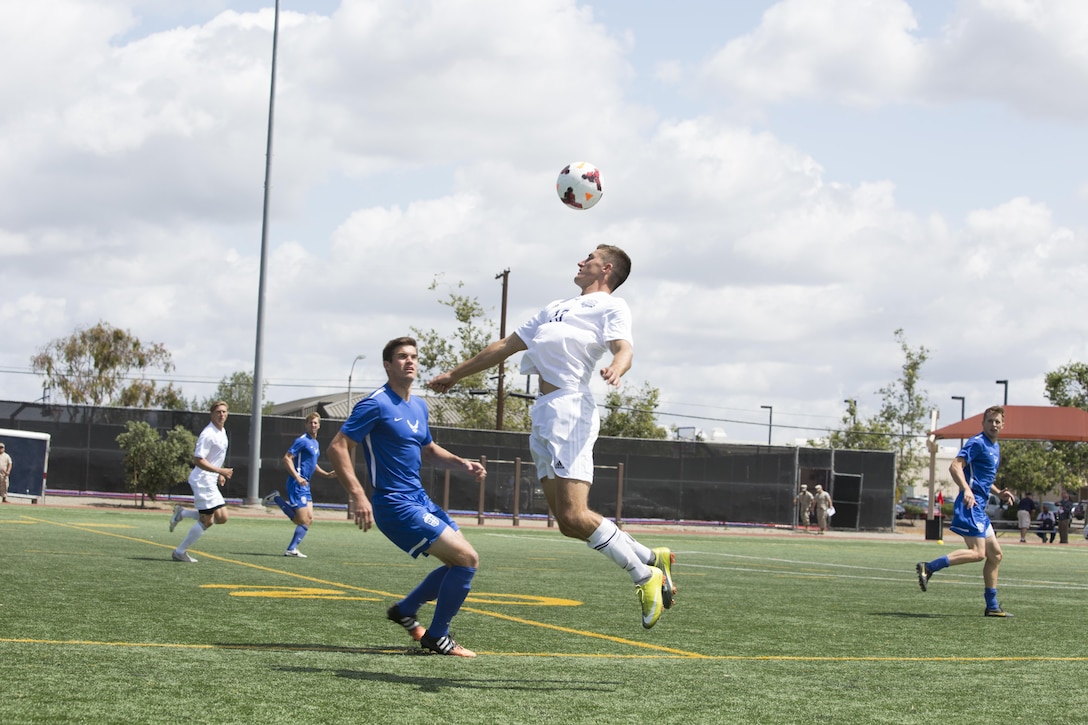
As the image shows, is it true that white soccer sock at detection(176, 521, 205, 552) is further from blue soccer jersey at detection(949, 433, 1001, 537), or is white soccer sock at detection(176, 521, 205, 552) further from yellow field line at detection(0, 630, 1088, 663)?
blue soccer jersey at detection(949, 433, 1001, 537)

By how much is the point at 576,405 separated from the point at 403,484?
1096mm

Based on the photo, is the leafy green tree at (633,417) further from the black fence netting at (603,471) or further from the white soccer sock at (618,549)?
the white soccer sock at (618,549)

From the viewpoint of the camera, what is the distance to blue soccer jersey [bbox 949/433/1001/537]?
492 inches

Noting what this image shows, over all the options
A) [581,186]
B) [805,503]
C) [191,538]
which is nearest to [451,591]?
[581,186]

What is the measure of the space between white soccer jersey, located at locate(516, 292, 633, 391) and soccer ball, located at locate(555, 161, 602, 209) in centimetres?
144

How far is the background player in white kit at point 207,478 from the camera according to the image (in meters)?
15.5

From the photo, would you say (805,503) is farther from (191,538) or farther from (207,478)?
(191,538)

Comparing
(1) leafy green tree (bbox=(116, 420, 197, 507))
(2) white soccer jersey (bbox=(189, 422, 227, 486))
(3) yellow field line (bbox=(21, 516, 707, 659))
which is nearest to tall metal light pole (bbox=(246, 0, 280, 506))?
(1) leafy green tree (bbox=(116, 420, 197, 507))

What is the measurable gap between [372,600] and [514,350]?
179 inches

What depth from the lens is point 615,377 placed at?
6.99 m

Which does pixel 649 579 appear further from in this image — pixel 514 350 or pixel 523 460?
pixel 523 460

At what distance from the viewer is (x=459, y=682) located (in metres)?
6.34

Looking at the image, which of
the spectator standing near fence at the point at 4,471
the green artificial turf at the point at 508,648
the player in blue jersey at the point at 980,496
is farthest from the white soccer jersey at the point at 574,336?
the spectator standing near fence at the point at 4,471

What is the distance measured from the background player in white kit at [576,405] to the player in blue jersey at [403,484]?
0.87 feet
